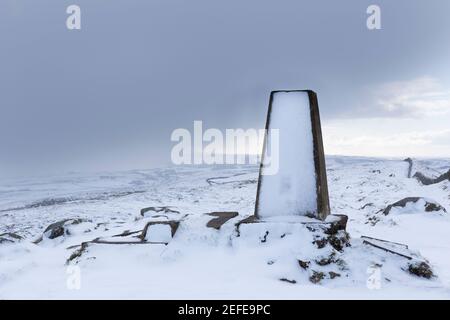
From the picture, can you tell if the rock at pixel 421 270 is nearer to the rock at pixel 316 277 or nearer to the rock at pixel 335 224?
the rock at pixel 335 224

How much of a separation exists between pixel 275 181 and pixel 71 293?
11.1 ft

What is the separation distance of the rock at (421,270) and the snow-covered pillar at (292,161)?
4.62 ft

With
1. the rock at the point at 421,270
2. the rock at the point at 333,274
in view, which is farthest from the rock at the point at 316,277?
the rock at the point at 421,270

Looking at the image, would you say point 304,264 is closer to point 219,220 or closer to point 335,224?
point 335,224

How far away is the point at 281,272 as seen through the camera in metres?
5.29

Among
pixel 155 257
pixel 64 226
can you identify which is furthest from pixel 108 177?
pixel 155 257

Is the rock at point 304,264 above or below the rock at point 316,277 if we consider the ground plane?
above

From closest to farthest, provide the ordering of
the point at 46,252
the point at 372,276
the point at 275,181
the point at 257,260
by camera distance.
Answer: the point at 372,276 < the point at 257,260 < the point at 275,181 < the point at 46,252

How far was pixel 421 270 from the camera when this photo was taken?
5.54 m

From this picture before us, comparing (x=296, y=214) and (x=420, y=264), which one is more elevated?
(x=296, y=214)

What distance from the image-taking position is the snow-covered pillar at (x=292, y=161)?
20.9ft
